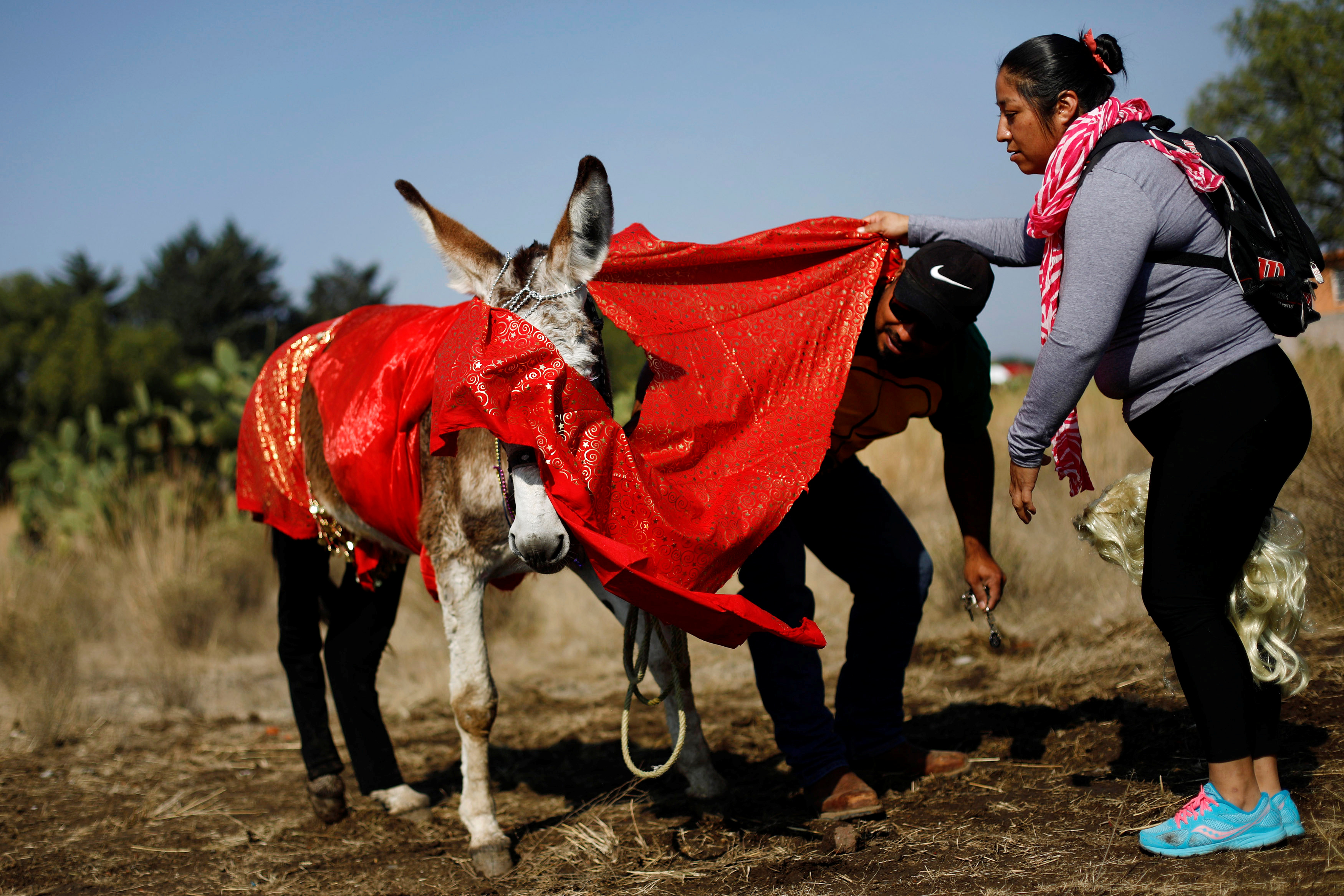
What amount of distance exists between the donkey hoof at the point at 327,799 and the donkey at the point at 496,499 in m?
0.93

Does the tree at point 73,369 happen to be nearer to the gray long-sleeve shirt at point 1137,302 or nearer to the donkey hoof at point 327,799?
the donkey hoof at point 327,799

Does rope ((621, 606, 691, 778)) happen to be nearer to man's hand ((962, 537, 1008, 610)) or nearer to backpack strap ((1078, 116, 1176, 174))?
man's hand ((962, 537, 1008, 610))

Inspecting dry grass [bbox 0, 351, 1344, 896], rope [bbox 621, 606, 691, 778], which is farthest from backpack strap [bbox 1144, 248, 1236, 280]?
rope [bbox 621, 606, 691, 778]

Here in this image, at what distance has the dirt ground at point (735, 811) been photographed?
2752 mm

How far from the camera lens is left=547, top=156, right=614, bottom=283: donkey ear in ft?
9.96

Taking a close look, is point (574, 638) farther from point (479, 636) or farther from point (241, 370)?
point (241, 370)

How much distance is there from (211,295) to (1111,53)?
134 ft

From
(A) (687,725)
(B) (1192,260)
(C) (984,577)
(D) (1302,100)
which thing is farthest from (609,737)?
(D) (1302,100)

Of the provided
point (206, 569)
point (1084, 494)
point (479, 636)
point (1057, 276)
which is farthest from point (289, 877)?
point (1084, 494)

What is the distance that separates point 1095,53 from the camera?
263 cm

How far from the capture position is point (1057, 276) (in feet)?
8.68

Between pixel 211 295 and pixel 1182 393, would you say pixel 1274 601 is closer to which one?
pixel 1182 393

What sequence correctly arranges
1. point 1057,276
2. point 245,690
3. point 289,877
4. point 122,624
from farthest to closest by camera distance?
point 122,624, point 245,690, point 289,877, point 1057,276

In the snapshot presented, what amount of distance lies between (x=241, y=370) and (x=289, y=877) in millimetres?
9345
